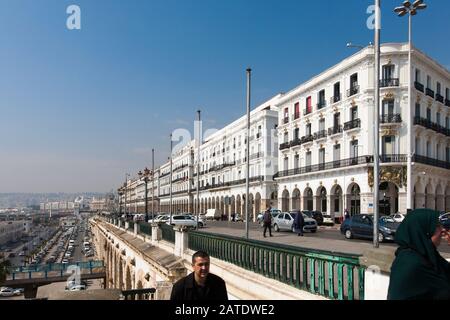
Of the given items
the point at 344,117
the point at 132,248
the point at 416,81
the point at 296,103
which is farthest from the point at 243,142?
the point at 132,248

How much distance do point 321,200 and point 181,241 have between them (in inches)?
1211

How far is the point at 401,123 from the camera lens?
35562mm

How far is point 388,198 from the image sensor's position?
36.6 metres

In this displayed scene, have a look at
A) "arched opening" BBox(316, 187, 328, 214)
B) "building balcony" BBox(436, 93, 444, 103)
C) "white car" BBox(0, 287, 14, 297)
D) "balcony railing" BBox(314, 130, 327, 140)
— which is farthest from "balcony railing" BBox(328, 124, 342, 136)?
"white car" BBox(0, 287, 14, 297)

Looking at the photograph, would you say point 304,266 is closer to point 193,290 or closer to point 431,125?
point 193,290

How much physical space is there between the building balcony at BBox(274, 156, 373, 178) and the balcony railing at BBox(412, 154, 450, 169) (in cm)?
440

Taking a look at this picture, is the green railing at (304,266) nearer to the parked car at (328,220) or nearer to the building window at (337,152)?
the parked car at (328,220)

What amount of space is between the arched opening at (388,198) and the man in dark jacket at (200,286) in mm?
34928

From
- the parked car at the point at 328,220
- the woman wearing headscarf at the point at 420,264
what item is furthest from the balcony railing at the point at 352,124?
the woman wearing headscarf at the point at 420,264

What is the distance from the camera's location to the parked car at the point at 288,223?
27.3 meters

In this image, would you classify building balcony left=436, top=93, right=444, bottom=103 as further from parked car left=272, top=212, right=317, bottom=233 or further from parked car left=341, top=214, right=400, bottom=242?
parked car left=341, top=214, right=400, bottom=242

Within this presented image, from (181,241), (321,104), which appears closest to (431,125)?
(321,104)

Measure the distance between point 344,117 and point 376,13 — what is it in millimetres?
26371
